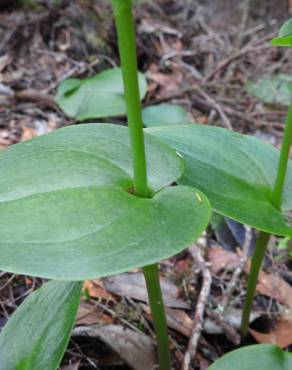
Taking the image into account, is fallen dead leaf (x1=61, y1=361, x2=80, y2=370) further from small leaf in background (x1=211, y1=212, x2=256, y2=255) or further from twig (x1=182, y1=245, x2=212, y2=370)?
small leaf in background (x1=211, y1=212, x2=256, y2=255)

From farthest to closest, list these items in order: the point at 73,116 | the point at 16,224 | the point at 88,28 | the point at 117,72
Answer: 1. the point at 88,28
2. the point at 117,72
3. the point at 73,116
4. the point at 16,224

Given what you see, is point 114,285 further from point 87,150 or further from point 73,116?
point 73,116

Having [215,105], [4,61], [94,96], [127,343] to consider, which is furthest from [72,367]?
[4,61]

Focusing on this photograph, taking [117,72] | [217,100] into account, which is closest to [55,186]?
[117,72]

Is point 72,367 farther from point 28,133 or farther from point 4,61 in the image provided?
point 4,61

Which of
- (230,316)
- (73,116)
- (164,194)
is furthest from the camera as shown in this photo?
(73,116)

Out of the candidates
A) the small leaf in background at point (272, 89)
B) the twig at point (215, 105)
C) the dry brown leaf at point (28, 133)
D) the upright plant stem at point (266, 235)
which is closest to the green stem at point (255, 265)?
the upright plant stem at point (266, 235)

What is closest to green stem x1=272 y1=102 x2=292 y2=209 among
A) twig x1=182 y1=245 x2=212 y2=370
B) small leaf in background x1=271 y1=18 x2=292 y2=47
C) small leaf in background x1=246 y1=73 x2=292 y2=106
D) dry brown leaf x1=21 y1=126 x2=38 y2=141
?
small leaf in background x1=271 y1=18 x2=292 y2=47

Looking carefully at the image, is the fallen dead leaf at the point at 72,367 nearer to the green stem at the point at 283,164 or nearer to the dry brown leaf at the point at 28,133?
the green stem at the point at 283,164
